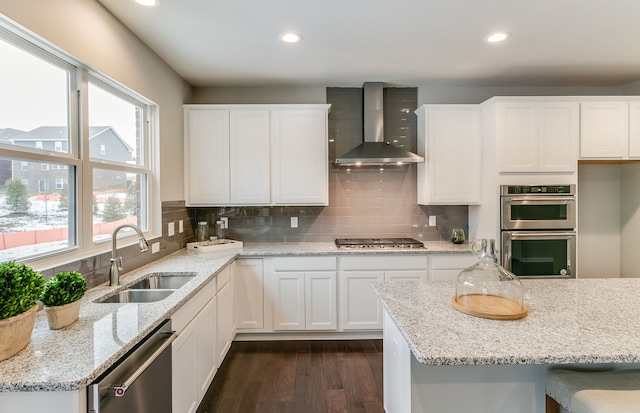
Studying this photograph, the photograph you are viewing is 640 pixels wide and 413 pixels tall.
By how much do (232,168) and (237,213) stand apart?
580 mm

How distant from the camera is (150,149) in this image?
2.83 meters

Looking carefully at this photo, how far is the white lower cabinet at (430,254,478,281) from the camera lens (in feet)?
10.4

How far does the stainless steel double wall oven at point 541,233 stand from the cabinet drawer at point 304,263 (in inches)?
65.7

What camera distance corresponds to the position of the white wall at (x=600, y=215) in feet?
11.9

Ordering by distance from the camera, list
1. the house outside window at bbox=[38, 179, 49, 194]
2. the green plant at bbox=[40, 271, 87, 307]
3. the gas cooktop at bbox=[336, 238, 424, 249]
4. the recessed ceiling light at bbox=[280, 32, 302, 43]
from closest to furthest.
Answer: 1. the green plant at bbox=[40, 271, 87, 307]
2. the house outside window at bbox=[38, 179, 49, 194]
3. the recessed ceiling light at bbox=[280, 32, 302, 43]
4. the gas cooktop at bbox=[336, 238, 424, 249]

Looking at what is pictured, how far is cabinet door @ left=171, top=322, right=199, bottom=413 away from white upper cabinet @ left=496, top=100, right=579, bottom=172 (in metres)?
3.02

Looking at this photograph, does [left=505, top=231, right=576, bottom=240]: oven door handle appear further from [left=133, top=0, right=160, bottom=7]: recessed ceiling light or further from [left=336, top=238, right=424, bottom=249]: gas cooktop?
[left=133, top=0, right=160, bottom=7]: recessed ceiling light

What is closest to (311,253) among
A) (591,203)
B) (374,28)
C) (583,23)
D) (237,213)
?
(237,213)

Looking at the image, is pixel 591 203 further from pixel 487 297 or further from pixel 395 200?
pixel 487 297

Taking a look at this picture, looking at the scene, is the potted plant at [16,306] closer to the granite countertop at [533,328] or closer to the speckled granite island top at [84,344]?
the speckled granite island top at [84,344]

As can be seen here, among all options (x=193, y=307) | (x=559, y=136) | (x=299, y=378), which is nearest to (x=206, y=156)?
(x=193, y=307)

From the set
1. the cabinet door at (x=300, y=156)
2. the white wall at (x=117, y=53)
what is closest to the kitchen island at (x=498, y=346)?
the cabinet door at (x=300, y=156)

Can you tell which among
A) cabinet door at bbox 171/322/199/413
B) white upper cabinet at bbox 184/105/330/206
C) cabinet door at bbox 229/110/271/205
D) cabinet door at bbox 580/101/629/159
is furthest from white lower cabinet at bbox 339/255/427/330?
cabinet door at bbox 580/101/629/159

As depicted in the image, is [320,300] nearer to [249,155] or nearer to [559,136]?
[249,155]
